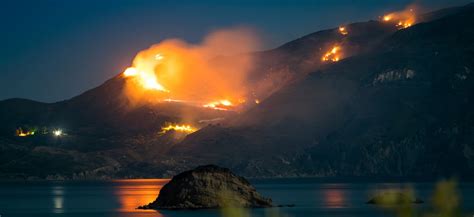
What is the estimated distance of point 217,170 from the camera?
395 ft

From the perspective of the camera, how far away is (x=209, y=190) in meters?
122

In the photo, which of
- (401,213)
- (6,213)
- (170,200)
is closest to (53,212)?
(6,213)

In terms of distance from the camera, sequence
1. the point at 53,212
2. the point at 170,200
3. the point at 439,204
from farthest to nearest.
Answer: the point at 53,212, the point at 170,200, the point at 439,204

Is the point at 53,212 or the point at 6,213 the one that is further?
the point at 53,212

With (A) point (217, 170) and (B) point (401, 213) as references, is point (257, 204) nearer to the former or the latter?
(A) point (217, 170)

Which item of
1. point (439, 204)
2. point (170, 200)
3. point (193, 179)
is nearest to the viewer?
point (439, 204)

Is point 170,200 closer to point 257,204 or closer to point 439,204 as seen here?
point 257,204

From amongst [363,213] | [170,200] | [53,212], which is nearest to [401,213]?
[170,200]

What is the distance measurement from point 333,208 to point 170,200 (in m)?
40.1

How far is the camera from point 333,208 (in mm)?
161750

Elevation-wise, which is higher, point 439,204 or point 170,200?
point 170,200

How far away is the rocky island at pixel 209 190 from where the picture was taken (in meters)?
119

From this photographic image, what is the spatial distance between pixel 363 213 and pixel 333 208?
2302 cm

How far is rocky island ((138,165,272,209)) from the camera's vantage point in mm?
119188
